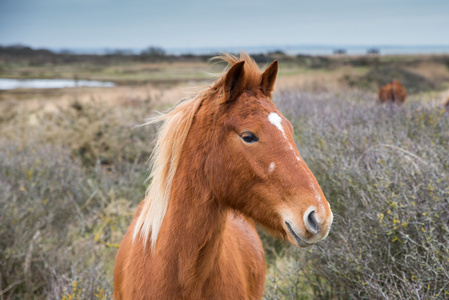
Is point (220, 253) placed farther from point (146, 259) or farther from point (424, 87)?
point (424, 87)

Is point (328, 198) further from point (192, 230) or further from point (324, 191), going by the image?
point (192, 230)

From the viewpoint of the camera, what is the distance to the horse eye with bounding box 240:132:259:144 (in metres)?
1.64

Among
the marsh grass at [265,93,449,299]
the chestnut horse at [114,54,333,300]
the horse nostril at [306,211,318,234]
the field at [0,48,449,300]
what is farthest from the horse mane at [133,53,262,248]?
the marsh grass at [265,93,449,299]

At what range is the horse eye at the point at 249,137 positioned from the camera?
5.38ft

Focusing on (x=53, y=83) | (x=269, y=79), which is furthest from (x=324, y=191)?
(x=53, y=83)

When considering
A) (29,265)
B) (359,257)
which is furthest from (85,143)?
(359,257)

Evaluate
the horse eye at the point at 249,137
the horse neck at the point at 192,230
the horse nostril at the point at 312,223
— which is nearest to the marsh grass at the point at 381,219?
the horse nostril at the point at 312,223

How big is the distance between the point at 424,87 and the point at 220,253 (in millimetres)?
25807

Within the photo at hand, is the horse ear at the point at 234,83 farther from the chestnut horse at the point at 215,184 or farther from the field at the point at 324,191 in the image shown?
the field at the point at 324,191

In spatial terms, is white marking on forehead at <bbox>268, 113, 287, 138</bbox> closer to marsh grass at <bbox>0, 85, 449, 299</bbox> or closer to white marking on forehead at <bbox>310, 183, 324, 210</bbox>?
white marking on forehead at <bbox>310, 183, 324, 210</bbox>

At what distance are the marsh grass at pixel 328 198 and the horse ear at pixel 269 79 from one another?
1.35 meters

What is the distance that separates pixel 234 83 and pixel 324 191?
2.36 metres

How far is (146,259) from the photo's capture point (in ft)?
6.14

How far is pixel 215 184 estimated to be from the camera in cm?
172
